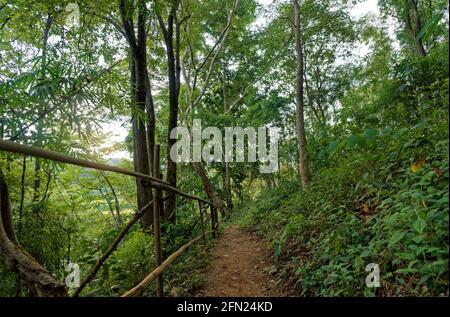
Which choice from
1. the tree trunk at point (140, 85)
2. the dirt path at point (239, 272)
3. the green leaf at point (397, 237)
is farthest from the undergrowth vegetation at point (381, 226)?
the tree trunk at point (140, 85)

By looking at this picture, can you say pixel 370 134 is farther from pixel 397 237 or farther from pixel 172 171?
pixel 172 171

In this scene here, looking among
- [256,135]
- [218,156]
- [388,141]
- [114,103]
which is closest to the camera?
[114,103]

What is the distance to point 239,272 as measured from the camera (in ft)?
12.6

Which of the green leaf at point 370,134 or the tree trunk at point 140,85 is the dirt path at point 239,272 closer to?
the tree trunk at point 140,85

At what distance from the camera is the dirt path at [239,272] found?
319 cm

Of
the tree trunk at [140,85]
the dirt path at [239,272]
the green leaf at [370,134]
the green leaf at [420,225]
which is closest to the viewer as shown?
the green leaf at [420,225]

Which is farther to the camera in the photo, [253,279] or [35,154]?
[253,279]

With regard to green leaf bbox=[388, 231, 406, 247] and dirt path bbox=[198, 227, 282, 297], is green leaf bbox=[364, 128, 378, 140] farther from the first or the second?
dirt path bbox=[198, 227, 282, 297]

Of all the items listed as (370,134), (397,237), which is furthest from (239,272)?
(370,134)

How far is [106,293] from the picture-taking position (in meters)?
2.94

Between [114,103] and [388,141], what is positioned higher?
[114,103]

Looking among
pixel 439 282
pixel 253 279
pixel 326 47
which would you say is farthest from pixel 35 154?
pixel 326 47
